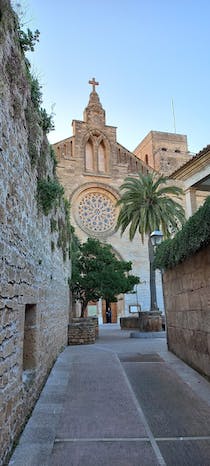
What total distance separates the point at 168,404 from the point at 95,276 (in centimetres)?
933

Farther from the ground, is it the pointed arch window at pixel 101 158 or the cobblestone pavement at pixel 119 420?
the pointed arch window at pixel 101 158

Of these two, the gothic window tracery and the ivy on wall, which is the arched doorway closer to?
the gothic window tracery

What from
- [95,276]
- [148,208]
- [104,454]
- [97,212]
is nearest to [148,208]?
[148,208]

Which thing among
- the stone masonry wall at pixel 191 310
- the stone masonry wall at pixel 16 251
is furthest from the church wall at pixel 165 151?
the stone masonry wall at pixel 16 251

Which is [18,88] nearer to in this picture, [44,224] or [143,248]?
[44,224]

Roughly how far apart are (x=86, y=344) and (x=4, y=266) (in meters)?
8.93

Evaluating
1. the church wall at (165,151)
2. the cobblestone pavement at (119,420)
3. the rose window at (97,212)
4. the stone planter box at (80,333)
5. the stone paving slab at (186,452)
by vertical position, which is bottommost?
the stone paving slab at (186,452)

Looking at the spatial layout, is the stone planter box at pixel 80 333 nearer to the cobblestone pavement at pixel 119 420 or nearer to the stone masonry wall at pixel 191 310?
the stone masonry wall at pixel 191 310

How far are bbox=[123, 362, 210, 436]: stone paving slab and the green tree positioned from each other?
23.6 feet

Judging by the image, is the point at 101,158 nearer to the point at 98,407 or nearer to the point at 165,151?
the point at 165,151

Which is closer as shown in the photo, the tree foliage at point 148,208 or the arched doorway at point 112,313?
the tree foliage at point 148,208

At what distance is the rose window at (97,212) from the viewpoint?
91.3 ft

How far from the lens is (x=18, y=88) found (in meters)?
3.83

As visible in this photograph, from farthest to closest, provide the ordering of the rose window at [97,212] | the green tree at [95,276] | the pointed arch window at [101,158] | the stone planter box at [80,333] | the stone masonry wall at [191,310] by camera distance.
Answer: the pointed arch window at [101,158] → the rose window at [97,212] → the green tree at [95,276] → the stone planter box at [80,333] → the stone masonry wall at [191,310]
